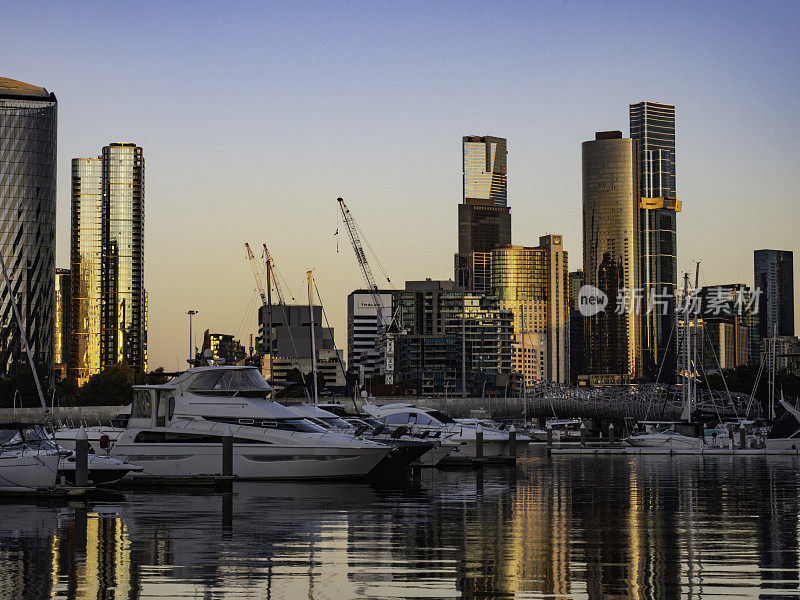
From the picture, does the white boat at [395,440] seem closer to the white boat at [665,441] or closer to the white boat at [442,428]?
the white boat at [442,428]

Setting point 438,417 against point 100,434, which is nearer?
point 100,434

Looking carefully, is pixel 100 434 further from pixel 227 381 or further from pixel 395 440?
pixel 395 440

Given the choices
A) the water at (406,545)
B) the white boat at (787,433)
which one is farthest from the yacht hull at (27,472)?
the white boat at (787,433)

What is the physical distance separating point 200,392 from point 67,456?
7803 mm

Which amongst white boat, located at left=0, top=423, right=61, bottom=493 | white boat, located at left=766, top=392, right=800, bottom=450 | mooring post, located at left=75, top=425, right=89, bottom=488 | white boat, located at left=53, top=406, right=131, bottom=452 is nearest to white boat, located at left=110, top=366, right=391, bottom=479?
white boat, located at left=53, top=406, right=131, bottom=452

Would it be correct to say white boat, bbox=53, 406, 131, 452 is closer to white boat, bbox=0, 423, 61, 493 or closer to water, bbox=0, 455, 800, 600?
water, bbox=0, 455, 800, 600

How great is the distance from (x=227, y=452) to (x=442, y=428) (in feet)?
84.2

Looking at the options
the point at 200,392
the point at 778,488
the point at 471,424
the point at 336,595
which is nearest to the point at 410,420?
the point at 471,424

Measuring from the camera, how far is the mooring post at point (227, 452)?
44812 millimetres

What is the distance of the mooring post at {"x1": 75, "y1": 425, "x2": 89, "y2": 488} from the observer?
130 ft

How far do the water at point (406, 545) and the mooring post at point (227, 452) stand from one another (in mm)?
1379

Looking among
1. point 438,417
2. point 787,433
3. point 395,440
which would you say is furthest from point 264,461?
point 787,433

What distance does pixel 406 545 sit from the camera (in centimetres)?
2553

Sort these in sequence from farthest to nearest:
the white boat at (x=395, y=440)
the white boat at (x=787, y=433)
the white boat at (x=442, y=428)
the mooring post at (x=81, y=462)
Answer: the white boat at (x=787, y=433), the white boat at (x=442, y=428), the white boat at (x=395, y=440), the mooring post at (x=81, y=462)
